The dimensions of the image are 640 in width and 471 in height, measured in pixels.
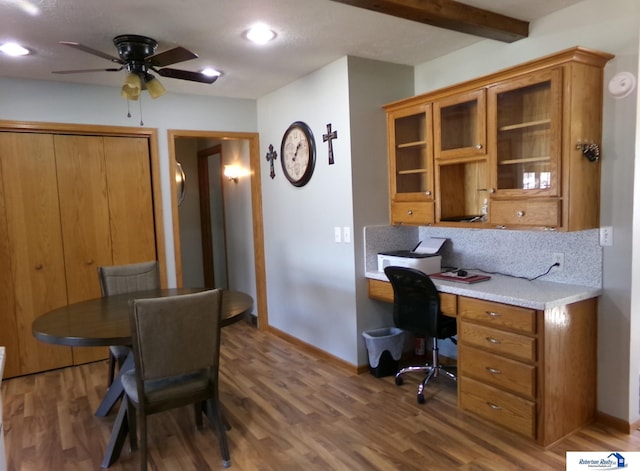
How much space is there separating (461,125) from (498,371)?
1538mm

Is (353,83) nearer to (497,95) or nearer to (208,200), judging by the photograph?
(497,95)

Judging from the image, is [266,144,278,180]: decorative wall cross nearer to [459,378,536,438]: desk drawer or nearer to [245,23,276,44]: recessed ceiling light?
[245,23,276,44]: recessed ceiling light

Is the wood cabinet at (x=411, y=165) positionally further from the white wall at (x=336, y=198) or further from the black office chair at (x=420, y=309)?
the black office chair at (x=420, y=309)

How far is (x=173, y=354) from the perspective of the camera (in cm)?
222

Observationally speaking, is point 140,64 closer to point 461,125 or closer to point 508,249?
point 461,125

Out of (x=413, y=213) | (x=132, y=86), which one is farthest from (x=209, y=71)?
(x=413, y=213)

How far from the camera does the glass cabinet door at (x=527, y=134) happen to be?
2455 millimetres

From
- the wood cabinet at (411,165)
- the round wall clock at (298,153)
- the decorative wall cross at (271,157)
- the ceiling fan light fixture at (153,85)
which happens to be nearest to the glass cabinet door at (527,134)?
the wood cabinet at (411,165)

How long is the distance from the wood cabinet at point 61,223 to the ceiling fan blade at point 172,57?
1528 millimetres

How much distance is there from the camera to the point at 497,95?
107 inches

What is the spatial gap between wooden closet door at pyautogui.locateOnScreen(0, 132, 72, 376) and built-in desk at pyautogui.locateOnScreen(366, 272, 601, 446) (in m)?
3.17

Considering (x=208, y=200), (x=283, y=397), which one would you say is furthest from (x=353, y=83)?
(x=208, y=200)

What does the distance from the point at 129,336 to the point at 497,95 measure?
2.41m

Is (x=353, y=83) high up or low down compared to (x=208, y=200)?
up
